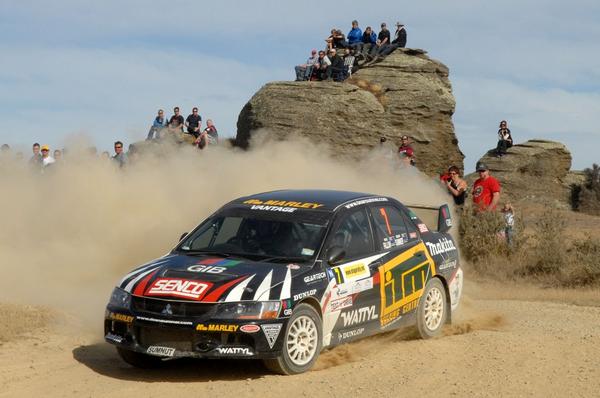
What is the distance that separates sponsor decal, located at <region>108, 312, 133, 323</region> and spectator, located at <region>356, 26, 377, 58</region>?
21.5 meters

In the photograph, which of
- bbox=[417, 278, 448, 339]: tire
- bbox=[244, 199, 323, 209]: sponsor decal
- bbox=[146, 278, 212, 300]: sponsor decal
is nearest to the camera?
bbox=[146, 278, 212, 300]: sponsor decal

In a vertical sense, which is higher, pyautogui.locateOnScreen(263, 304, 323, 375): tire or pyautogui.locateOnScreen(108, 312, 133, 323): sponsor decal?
pyautogui.locateOnScreen(108, 312, 133, 323): sponsor decal

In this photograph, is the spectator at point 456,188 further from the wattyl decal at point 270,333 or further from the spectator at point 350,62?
the spectator at point 350,62

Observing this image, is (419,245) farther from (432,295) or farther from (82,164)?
(82,164)

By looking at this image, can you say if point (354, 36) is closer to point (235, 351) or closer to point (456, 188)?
point (456, 188)

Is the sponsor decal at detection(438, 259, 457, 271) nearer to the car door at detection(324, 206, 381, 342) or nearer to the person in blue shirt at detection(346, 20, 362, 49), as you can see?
the car door at detection(324, 206, 381, 342)

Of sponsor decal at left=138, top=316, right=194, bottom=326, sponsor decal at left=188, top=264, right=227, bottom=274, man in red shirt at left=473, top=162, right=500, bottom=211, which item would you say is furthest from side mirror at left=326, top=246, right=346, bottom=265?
man in red shirt at left=473, top=162, right=500, bottom=211

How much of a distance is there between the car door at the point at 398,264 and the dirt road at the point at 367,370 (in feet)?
1.31

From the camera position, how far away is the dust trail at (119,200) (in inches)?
573

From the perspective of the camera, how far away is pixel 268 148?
65.6ft

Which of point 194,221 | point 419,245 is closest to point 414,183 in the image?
point 194,221

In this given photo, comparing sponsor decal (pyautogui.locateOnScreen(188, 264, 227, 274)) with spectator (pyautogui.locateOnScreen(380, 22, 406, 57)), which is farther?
spectator (pyautogui.locateOnScreen(380, 22, 406, 57))

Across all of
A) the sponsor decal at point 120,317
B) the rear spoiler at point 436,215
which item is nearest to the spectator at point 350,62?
the rear spoiler at point 436,215

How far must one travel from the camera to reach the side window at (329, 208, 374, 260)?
9.18 m
